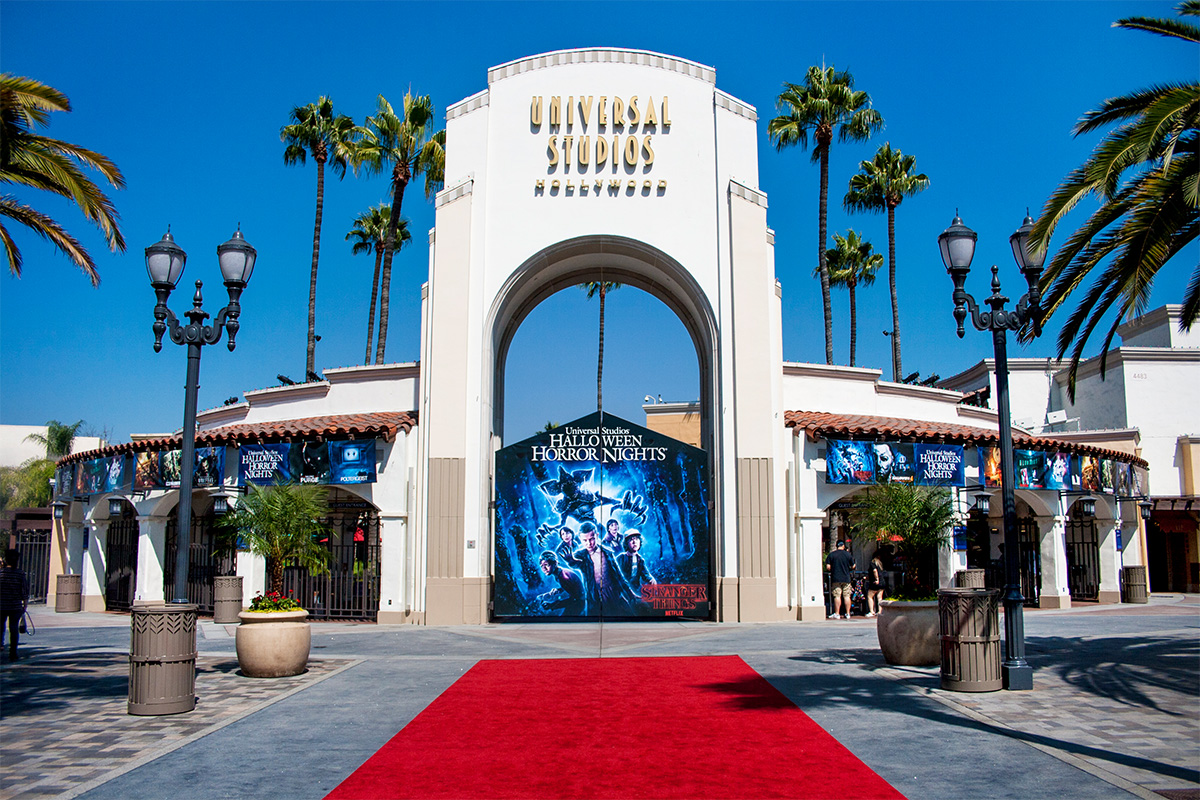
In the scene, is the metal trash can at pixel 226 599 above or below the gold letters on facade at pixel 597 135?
below

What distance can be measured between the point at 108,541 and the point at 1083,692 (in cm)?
2596

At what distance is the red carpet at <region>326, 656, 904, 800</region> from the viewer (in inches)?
276

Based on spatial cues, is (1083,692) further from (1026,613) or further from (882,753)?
(1026,613)

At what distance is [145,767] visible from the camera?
7699 mm

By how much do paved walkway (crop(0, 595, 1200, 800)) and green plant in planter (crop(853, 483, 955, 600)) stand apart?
1.24 m

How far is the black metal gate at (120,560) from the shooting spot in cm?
2652

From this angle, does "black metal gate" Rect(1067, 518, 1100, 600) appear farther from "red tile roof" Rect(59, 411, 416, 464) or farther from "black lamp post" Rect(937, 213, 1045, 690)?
"red tile roof" Rect(59, 411, 416, 464)

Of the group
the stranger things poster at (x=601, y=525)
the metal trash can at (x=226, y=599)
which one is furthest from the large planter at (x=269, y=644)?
the metal trash can at (x=226, y=599)

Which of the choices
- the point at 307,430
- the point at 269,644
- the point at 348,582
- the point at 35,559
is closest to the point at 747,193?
the point at 307,430

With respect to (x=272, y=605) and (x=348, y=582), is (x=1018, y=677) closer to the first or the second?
(x=272, y=605)

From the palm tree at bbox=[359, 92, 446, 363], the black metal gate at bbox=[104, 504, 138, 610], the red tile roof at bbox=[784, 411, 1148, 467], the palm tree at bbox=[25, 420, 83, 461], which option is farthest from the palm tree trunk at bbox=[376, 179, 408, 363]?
the palm tree at bbox=[25, 420, 83, 461]

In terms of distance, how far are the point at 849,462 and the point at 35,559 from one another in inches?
1089

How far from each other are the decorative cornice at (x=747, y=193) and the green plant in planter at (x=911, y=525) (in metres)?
10.1

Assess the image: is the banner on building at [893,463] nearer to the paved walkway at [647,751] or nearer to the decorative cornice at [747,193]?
the paved walkway at [647,751]
